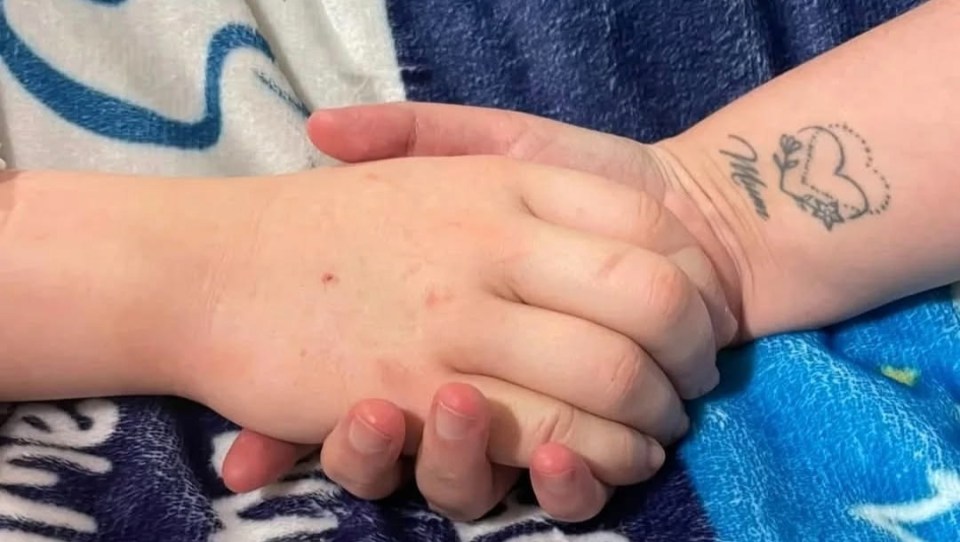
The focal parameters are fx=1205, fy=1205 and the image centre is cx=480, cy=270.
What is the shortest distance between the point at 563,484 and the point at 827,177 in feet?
0.78

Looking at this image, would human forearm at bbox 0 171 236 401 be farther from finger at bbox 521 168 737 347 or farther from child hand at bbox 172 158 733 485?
finger at bbox 521 168 737 347

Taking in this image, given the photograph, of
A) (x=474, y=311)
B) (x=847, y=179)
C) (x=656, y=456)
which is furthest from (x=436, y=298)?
(x=847, y=179)

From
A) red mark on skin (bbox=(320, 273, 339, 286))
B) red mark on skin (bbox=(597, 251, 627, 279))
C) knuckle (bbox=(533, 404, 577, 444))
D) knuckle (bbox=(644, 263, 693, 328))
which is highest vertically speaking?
red mark on skin (bbox=(320, 273, 339, 286))

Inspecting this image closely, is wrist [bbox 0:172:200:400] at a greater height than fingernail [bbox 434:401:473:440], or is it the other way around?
wrist [bbox 0:172:200:400]

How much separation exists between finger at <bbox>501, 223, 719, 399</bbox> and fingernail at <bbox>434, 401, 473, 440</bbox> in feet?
0.26

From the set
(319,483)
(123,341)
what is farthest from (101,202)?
(319,483)

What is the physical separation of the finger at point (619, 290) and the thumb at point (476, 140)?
10 centimetres

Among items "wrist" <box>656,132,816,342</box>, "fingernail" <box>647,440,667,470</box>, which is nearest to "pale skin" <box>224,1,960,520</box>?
"wrist" <box>656,132,816,342</box>

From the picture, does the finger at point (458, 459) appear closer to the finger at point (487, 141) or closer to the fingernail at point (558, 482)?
the fingernail at point (558, 482)

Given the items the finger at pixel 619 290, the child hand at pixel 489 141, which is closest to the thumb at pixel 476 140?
the child hand at pixel 489 141

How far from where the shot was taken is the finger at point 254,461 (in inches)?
22.5

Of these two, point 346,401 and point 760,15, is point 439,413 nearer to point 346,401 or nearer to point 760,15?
point 346,401

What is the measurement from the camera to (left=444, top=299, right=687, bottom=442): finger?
1.83 ft

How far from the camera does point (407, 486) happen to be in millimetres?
591
